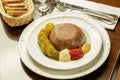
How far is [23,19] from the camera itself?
2.91ft

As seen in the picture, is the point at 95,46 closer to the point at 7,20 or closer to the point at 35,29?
the point at 35,29

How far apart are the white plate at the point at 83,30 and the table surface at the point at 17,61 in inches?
1.9

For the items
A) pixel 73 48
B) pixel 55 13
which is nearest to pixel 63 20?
pixel 55 13

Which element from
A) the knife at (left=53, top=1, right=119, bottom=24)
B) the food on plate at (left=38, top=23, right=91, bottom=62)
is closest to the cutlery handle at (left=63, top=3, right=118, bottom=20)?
the knife at (left=53, top=1, right=119, bottom=24)

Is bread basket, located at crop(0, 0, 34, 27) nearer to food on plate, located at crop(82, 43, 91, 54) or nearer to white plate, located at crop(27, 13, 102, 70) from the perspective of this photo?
white plate, located at crop(27, 13, 102, 70)

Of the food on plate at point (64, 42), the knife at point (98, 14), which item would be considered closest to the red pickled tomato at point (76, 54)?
the food on plate at point (64, 42)

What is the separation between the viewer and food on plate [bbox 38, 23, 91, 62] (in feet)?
2.48

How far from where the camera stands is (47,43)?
2.54 ft

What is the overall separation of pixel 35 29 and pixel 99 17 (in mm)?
231

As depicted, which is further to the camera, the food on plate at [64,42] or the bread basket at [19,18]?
the bread basket at [19,18]

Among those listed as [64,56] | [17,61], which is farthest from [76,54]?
[17,61]

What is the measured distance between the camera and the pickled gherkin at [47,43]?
0.76 meters

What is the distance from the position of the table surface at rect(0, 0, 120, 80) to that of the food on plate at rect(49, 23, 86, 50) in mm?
102

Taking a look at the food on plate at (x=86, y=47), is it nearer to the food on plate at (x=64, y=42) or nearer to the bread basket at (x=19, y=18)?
the food on plate at (x=64, y=42)
